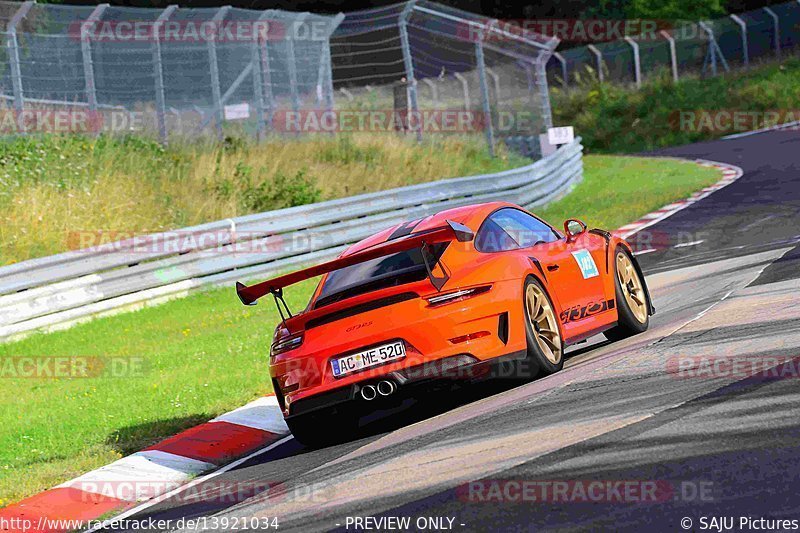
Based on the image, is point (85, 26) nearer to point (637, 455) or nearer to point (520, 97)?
point (520, 97)

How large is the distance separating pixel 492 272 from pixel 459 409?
89cm

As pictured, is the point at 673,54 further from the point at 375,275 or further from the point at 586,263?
the point at 375,275

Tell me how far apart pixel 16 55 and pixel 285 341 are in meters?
13.2

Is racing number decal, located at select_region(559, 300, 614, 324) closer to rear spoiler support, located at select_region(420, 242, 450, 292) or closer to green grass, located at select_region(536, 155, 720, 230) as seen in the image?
rear spoiler support, located at select_region(420, 242, 450, 292)

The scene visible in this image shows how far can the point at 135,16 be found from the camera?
21484 millimetres

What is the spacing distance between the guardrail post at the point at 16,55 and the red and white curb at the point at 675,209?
9233 mm

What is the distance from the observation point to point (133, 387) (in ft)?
37.6

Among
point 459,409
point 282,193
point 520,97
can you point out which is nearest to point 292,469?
point 459,409

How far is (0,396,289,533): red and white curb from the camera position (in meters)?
7.57

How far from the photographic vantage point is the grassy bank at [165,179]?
18.0 meters

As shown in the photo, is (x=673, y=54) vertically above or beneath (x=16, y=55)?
beneath

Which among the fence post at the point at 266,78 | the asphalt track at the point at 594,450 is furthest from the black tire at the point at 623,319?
the fence post at the point at 266,78

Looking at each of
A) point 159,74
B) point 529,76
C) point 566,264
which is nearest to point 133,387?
point 566,264

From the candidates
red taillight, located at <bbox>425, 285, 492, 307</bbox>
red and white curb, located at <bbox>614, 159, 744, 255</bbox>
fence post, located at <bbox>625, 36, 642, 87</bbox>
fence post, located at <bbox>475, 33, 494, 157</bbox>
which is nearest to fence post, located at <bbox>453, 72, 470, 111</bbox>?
fence post, located at <bbox>475, 33, 494, 157</bbox>
